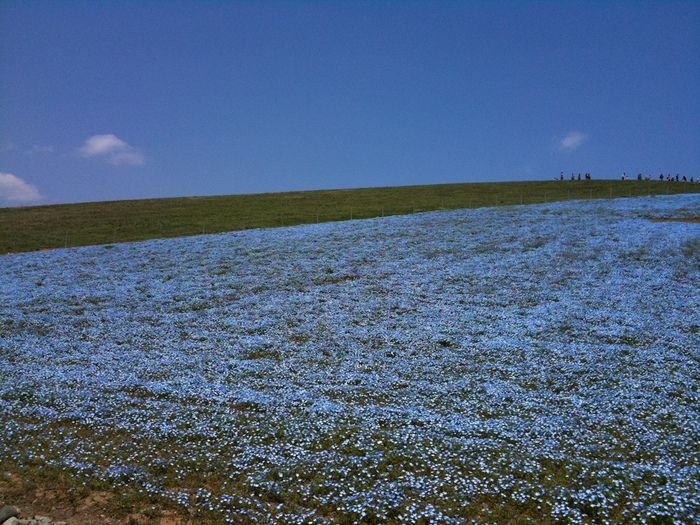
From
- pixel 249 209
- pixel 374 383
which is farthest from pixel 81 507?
pixel 249 209

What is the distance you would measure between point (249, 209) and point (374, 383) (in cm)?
5460

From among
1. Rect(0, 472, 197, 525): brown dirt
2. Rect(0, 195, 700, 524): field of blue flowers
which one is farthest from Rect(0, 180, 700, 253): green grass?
Rect(0, 472, 197, 525): brown dirt

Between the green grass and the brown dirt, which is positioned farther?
the green grass

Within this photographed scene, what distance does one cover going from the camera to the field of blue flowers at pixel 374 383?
10.1 meters

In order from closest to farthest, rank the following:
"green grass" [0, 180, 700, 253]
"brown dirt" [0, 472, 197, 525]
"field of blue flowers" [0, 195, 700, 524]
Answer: "brown dirt" [0, 472, 197, 525] → "field of blue flowers" [0, 195, 700, 524] → "green grass" [0, 180, 700, 253]

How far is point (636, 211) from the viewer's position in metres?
43.3

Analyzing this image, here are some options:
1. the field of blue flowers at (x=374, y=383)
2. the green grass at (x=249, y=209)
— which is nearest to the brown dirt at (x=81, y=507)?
the field of blue flowers at (x=374, y=383)

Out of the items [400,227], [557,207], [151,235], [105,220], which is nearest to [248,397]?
[400,227]

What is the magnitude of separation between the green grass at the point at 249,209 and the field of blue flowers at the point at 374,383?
20.7 m

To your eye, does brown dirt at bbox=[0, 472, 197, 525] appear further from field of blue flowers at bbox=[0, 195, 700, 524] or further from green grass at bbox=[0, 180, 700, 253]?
green grass at bbox=[0, 180, 700, 253]

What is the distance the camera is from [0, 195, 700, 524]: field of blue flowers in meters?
10.1

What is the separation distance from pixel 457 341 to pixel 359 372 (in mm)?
4120

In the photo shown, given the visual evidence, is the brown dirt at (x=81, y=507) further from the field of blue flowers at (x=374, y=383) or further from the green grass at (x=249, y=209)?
the green grass at (x=249, y=209)

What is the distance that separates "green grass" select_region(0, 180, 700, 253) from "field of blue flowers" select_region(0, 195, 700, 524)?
20667 millimetres
